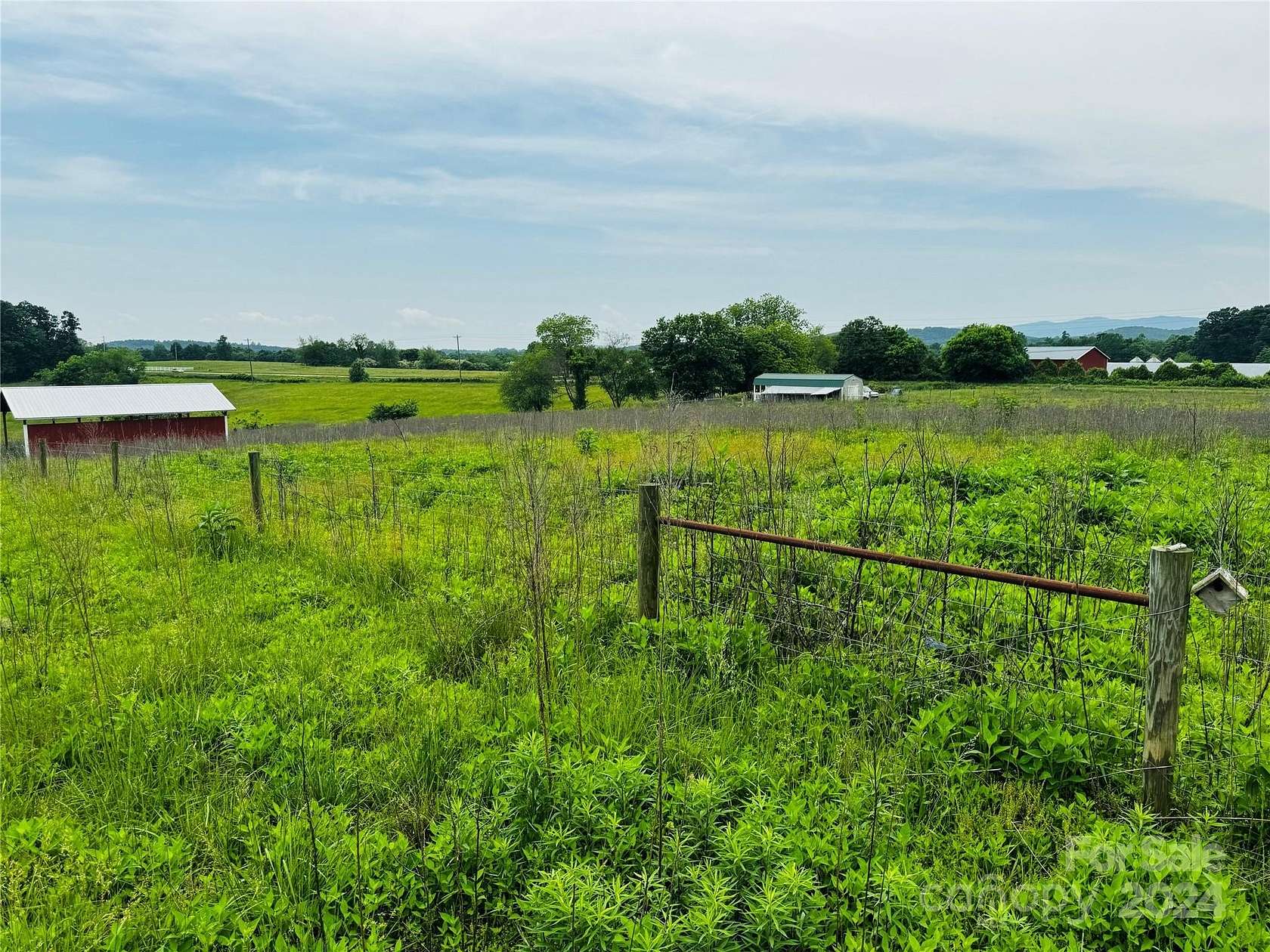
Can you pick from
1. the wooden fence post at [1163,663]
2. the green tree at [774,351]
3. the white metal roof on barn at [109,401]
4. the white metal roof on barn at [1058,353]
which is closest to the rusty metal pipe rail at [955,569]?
the wooden fence post at [1163,663]

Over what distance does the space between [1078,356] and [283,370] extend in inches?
3763

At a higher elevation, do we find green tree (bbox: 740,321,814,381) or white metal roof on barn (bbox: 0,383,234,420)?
green tree (bbox: 740,321,814,381)

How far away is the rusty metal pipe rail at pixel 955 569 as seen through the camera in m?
3.02

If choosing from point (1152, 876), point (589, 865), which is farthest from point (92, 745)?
point (1152, 876)

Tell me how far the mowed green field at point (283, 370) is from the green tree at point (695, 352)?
29985 mm

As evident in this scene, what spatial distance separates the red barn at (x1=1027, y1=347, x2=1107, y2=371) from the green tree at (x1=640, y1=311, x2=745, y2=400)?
3879cm

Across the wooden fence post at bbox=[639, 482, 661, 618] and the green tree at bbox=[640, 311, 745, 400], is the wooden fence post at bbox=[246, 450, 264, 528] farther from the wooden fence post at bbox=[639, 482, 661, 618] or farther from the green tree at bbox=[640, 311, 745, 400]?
the green tree at bbox=[640, 311, 745, 400]

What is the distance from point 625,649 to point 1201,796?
3.11 m

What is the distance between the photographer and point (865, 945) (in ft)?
7.75

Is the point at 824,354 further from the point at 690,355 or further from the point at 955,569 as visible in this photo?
the point at 955,569

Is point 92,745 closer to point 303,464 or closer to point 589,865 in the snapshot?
point 589,865

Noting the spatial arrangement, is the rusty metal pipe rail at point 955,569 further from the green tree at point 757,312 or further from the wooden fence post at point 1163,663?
the green tree at point 757,312

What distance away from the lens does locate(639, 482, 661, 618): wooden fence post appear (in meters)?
4.79

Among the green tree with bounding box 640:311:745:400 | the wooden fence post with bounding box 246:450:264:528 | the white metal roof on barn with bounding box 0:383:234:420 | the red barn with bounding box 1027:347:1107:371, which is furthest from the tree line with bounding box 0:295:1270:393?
the wooden fence post with bounding box 246:450:264:528
